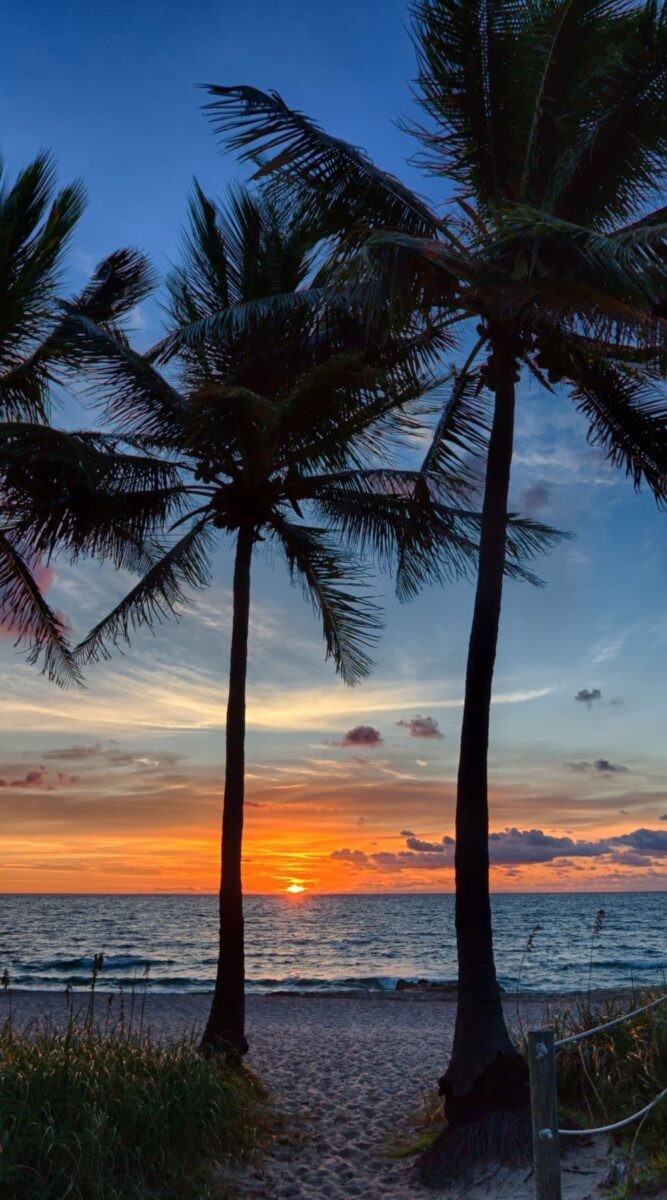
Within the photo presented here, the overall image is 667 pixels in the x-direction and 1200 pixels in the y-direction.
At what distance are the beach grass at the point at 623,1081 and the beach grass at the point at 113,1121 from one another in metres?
2.84

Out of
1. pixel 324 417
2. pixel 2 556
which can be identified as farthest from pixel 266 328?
pixel 2 556

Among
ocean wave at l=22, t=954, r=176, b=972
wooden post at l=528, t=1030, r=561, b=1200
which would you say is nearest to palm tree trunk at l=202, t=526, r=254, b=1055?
wooden post at l=528, t=1030, r=561, b=1200

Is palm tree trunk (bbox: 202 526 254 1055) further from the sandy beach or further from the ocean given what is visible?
the ocean

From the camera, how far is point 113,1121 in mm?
7070

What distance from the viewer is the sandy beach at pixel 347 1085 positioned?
24.6 ft

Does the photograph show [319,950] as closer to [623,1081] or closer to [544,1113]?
[623,1081]

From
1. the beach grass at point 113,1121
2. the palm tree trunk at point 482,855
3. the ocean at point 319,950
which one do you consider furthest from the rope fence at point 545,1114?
the ocean at point 319,950

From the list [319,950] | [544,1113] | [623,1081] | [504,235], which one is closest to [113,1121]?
[544,1113]

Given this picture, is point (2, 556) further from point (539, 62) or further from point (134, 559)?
point (539, 62)

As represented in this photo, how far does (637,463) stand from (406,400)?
9.77ft

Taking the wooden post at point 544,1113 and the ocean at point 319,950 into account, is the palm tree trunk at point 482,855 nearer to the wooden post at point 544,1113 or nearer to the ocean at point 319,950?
the wooden post at point 544,1113

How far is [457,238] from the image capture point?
30.6 feet

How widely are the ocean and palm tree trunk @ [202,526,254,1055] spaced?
225 inches

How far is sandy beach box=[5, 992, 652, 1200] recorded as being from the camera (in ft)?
24.6
